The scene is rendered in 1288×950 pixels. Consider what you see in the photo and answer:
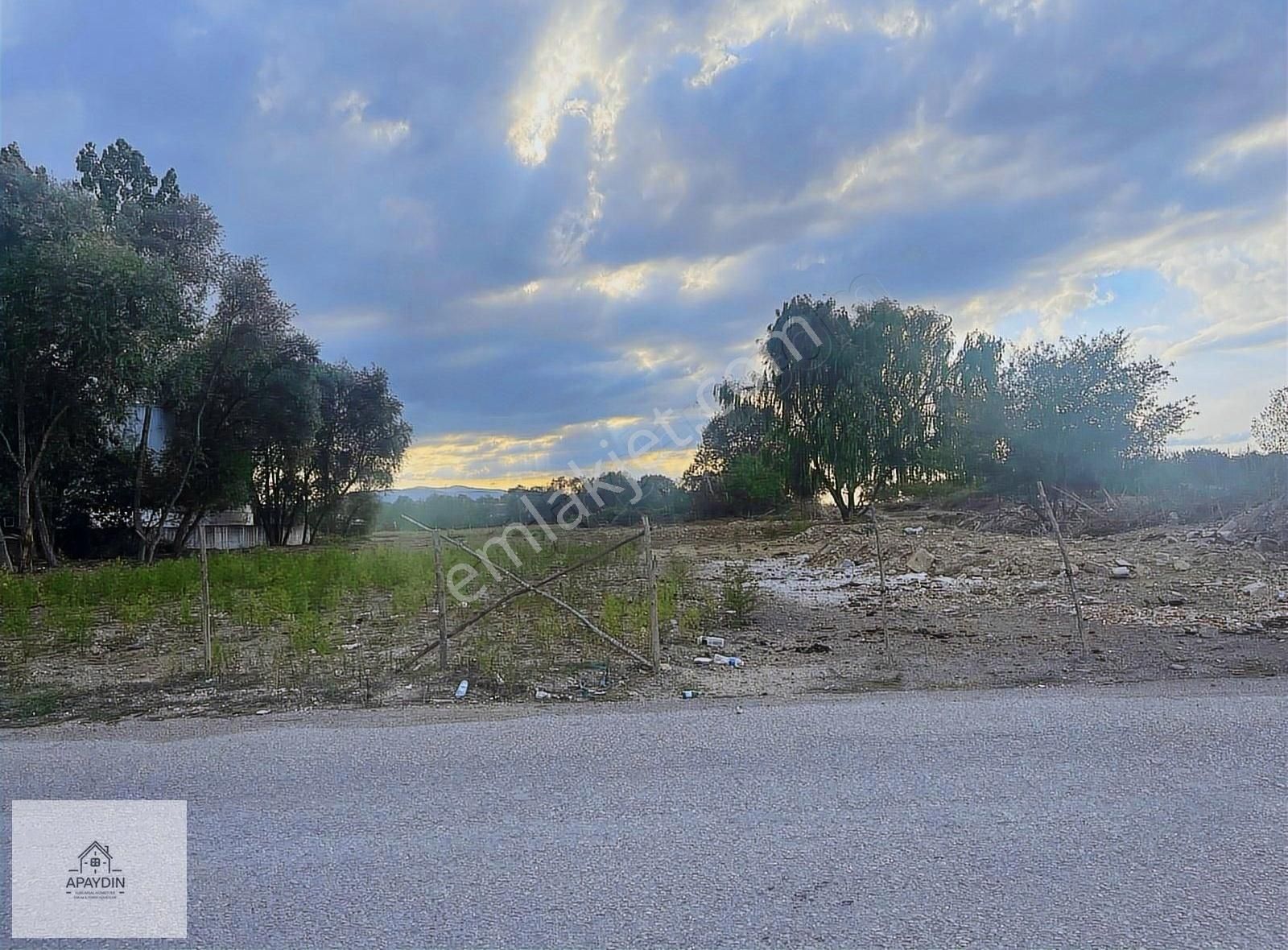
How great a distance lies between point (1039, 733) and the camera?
18.6ft

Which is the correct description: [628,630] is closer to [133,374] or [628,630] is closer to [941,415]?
[133,374]

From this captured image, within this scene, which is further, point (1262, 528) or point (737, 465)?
point (737, 465)

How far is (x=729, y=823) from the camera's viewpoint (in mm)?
4227

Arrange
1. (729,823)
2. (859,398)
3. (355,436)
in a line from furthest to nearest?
(355,436)
(859,398)
(729,823)

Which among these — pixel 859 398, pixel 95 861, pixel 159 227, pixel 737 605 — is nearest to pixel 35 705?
pixel 95 861

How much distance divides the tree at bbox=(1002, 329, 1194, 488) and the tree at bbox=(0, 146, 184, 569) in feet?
91.5

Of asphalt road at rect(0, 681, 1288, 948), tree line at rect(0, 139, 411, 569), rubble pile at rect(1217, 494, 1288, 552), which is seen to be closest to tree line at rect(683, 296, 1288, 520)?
rubble pile at rect(1217, 494, 1288, 552)

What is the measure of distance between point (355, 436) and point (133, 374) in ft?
67.6

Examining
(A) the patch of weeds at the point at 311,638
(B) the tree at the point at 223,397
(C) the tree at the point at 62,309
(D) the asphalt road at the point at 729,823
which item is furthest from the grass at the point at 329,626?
(B) the tree at the point at 223,397

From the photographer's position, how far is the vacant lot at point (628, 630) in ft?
26.3

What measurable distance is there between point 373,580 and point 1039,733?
13199 millimetres

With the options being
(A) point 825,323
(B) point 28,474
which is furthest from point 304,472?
(A) point 825,323

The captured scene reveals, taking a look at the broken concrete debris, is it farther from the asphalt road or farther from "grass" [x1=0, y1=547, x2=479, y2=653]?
the asphalt road

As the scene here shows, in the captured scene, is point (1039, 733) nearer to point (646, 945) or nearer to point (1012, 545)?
point (646, 945)
